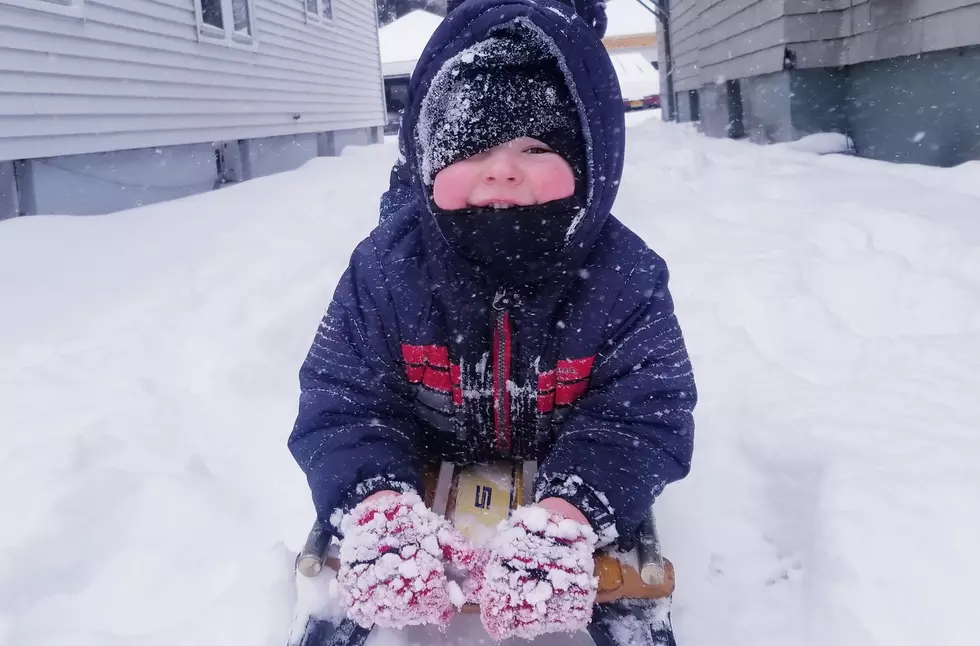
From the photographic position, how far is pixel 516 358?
1.63 m

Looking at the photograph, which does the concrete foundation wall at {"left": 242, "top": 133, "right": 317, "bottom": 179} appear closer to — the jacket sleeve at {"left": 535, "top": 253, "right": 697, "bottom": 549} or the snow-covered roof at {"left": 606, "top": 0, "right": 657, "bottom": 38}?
the jacket sleeve at {"left": 535, "top": 253, "right": 697, "bottom": 549}

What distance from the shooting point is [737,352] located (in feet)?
8.51

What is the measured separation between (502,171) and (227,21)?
8.07 metres

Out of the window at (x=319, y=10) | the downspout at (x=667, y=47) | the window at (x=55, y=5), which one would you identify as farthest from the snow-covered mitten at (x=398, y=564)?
the downspout at (x=667, y=47)

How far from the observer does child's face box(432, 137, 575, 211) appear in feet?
4.84

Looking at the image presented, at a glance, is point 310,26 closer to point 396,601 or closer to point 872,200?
point 872,200

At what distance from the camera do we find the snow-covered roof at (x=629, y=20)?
1414 inches

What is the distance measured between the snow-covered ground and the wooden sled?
0.59ft

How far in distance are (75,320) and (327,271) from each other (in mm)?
1157

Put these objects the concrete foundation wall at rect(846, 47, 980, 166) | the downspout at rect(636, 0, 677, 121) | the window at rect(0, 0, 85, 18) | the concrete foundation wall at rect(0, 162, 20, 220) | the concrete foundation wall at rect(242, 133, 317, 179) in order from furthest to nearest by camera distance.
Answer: the downspout at rect(636, 0, 677, 121) < the concrete foundation wall at rect(242, 133, 317, 179) < the concrete foundation wall at rect(0, 162, 20, 220) < the window at rect(0, 0, 85, 18) < the concrete foundation wall at rect(846, 47, 980, 166)

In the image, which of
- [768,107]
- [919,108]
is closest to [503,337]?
[919,108]

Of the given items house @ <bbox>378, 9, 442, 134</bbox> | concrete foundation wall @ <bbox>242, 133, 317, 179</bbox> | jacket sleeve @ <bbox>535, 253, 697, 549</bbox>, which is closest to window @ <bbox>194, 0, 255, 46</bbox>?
concrete foundation wall @ <bbox>242, 133, 317, 179</bbox>

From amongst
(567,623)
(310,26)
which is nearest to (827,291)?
(567,623)

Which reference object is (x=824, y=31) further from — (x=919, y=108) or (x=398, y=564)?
(x=398, y=564)
